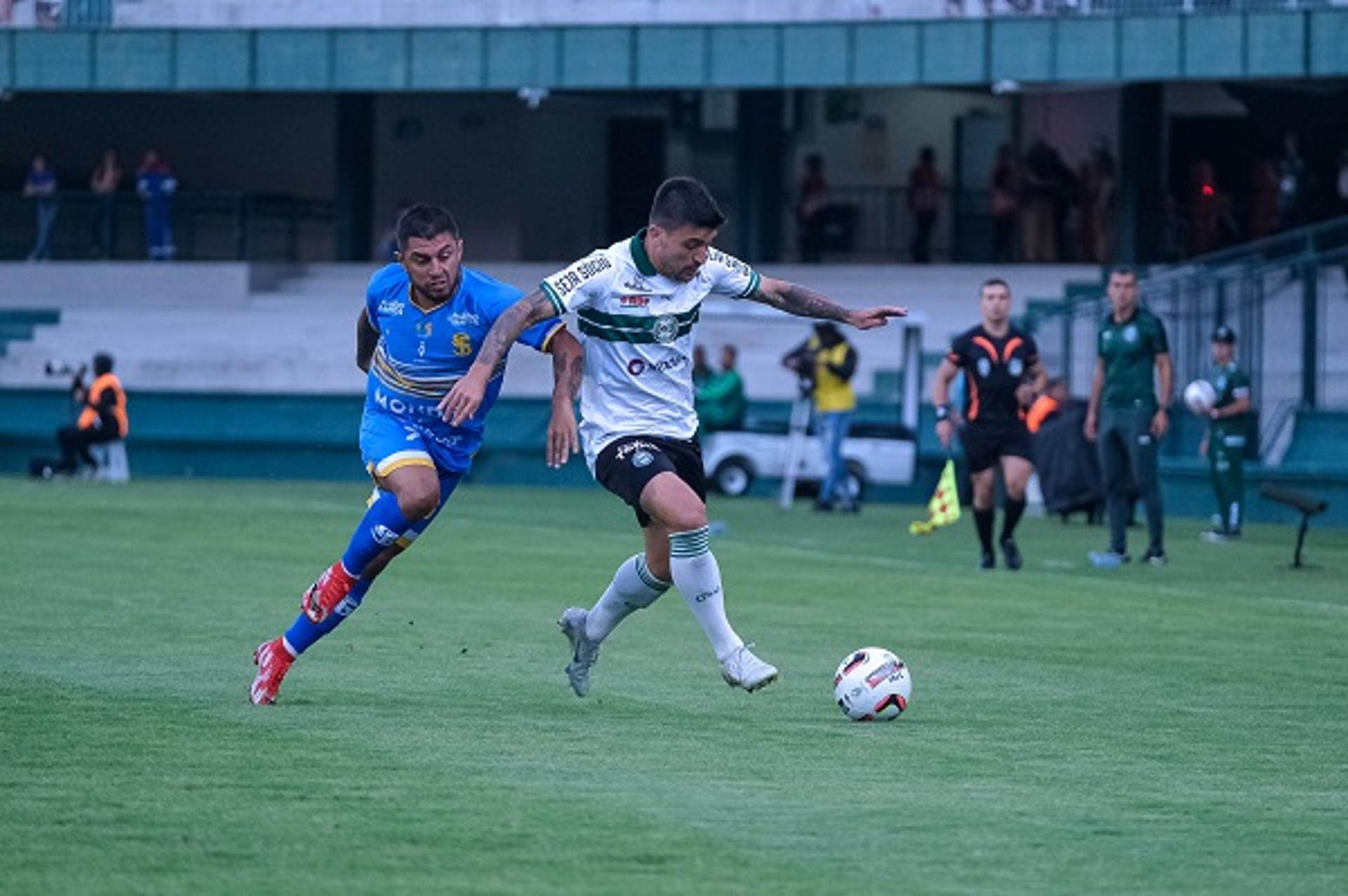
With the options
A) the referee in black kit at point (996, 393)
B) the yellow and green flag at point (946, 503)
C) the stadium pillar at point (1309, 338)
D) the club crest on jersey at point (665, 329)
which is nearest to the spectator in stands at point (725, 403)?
the stadium pillar at point (1309, 338)

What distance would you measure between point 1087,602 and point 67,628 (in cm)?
656

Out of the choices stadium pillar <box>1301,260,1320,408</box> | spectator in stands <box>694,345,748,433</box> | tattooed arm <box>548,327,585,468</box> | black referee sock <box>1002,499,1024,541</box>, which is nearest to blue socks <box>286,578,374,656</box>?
tattooed arm <box>548,327,585,468</box>

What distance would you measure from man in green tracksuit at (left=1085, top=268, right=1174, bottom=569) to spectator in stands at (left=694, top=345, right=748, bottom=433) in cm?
1182

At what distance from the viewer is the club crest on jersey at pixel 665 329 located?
10.6 metres

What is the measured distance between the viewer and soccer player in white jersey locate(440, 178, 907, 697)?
10352 millimetres

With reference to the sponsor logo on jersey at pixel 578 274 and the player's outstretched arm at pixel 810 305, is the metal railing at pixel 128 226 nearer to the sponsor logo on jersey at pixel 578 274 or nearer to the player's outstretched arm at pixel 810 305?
the player's outstretched arm at pixel 810 305

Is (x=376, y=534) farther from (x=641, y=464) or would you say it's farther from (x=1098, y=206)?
(x=1098, y=206)

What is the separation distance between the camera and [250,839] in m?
7.25

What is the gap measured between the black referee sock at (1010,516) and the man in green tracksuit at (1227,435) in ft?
16.6

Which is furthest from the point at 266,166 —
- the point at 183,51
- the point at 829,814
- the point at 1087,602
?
the point at 829,814

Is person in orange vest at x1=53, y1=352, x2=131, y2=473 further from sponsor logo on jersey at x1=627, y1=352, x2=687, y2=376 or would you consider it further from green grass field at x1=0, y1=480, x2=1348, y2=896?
sponsor logo on jersey at x1=627, y1=352, x2=687, y2=376

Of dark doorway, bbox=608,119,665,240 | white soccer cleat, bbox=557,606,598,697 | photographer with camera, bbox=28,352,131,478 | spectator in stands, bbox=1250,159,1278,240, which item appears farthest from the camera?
dark doorway, bbox=608,119,665,240

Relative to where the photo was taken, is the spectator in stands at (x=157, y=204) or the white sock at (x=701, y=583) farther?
the spectator in stands at (x=157, y=204)

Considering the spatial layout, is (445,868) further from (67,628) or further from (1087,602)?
(1087,602)
